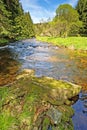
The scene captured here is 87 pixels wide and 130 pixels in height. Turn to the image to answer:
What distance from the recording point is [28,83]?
8391 millimetres

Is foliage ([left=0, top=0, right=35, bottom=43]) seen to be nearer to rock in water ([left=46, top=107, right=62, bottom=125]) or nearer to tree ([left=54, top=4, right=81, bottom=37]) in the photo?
rock in water ([left=46, top=107, right=62, bottom=125])

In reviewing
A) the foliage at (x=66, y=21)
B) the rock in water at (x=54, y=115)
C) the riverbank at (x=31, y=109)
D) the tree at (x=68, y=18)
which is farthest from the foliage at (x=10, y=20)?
the tree at (x=68, y=18)

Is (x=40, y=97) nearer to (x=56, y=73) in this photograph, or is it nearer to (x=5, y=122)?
(x=5, y=122)

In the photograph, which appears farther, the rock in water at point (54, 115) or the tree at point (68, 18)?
the tree at point (68, 18)

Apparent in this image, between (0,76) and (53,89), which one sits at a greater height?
(53,89)

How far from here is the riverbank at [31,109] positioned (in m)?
6.72

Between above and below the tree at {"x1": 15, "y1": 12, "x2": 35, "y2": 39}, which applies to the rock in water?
above

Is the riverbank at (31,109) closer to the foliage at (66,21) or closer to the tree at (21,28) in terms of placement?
the tree at (21,28)

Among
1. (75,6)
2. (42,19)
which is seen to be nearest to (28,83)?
(75,6)

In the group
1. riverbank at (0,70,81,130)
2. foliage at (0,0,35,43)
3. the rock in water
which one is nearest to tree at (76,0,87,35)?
foliage at (0,0,35,43)

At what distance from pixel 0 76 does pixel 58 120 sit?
7.51m

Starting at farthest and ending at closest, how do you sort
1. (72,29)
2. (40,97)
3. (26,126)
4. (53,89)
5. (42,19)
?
1. (42,19)
2. (72,29)
3. (53,89)
4. (40,97)
5. (26,126)

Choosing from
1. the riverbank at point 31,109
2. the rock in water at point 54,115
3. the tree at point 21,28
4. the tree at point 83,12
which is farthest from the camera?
the tree at point 83,12

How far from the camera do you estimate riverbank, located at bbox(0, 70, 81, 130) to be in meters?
6.72
